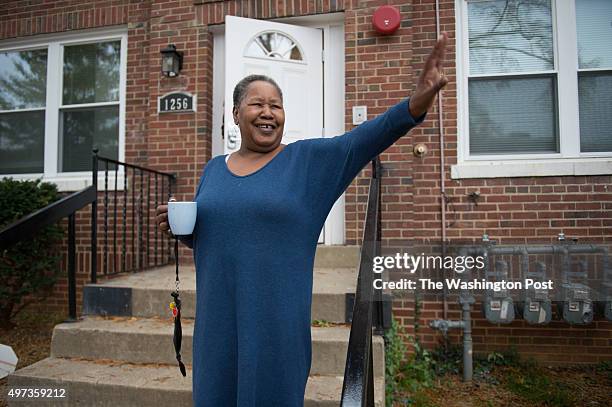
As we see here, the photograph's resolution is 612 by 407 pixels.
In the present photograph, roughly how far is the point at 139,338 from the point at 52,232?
211 centimetres

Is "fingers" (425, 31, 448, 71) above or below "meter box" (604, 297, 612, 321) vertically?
above

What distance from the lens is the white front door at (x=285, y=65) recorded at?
3830 millimetres

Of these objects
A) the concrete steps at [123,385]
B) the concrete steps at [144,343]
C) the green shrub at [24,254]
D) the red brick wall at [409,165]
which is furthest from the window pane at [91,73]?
the concrete steps at [123,385]

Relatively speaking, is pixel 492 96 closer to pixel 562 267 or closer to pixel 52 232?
pixel 562 267

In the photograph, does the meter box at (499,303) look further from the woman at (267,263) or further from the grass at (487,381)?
the woman at (267,263)

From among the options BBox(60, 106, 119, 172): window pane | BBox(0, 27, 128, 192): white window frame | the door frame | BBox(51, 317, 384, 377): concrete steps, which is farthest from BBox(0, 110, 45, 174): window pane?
BBox(51, 317, 384, 377): concrete steps

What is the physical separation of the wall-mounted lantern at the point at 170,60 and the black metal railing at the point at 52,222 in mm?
1435

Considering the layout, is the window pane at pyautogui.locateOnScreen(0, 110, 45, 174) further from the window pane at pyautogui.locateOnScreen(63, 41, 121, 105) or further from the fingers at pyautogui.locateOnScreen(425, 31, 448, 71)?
the fingers at pyautogui.locateOnScreen(425, 31, 448, 71)

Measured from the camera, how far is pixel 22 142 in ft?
16.0

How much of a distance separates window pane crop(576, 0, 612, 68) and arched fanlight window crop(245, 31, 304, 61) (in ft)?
8.20

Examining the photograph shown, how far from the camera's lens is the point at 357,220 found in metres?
3.70

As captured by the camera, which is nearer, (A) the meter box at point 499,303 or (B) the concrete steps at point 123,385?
(B) the concrete steps at point 123,385

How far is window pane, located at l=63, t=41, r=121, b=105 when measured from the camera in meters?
4.59

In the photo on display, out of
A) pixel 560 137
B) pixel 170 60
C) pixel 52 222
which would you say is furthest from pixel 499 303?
pixel 170 60
